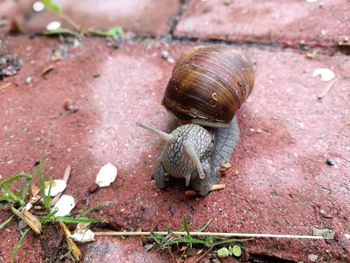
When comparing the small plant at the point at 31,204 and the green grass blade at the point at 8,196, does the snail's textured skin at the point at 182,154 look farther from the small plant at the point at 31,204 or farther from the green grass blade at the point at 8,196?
the green grass blade at the point at 8,196

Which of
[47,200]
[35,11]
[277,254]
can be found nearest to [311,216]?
[277,254]

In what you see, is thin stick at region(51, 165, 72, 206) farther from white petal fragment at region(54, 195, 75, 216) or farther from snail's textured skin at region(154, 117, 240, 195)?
snail's textured skin at region(154, 117, 240, 195)

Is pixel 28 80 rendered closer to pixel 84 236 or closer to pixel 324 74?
pixel 84 236

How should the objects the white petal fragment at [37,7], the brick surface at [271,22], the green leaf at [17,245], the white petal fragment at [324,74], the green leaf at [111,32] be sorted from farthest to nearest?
the white petal fragment at [37,7]
the green leaf at [111,32]
the brick surface at [271,22]
the white petal fragment at [324,74]
the green leaf at [17,245]

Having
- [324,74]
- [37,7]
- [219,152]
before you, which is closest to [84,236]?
[219,152]

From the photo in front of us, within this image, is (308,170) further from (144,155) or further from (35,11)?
(35,11)

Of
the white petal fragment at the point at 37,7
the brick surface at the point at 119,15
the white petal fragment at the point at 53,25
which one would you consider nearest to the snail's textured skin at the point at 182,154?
the brick surface at the point at 119,15
